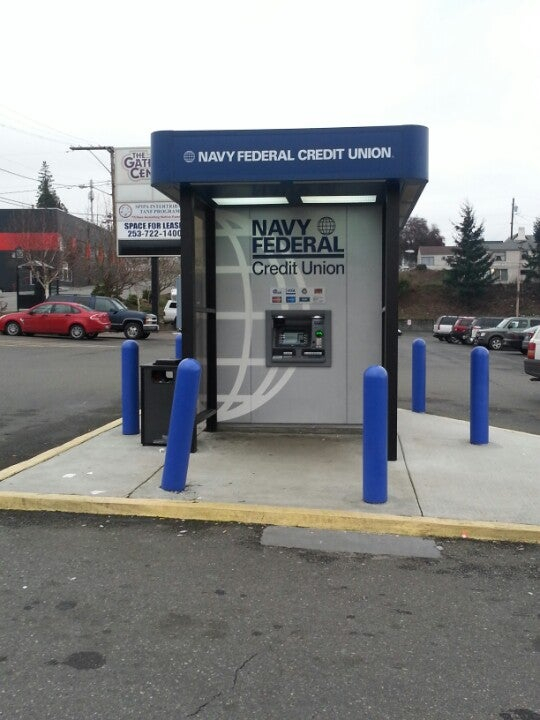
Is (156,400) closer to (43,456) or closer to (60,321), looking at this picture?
(43,456)

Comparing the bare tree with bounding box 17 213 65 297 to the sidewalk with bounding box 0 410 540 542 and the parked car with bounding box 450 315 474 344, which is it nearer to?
the parked car with bounding box 450 315 474 344

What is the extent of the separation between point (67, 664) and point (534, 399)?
11.8 meters

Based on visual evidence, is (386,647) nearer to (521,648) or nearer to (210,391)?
(521,648)

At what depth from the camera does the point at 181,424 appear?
18.5ft

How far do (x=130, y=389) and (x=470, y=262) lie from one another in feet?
201

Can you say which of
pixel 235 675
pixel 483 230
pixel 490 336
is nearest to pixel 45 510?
pixel 235 675

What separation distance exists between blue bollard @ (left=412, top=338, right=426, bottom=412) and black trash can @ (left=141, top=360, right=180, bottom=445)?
12.6 feet

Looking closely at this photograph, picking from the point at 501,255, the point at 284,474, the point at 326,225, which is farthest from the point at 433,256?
the point at 284,474

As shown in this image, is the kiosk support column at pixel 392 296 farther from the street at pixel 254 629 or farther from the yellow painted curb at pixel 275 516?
the street at pixel 254 629

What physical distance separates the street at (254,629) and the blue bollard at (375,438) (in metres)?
0.77

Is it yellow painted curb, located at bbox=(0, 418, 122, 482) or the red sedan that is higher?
the red sedan

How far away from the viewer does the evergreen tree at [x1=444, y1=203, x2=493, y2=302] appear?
64562mm

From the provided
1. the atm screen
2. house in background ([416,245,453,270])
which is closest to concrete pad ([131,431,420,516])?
the atm screen

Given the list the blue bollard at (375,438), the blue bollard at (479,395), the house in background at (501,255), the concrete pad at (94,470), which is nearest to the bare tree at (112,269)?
the concrete pad at (94,470)
